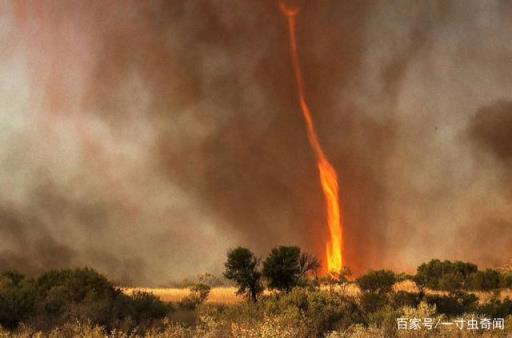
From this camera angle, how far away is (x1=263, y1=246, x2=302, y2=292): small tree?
46.9 m

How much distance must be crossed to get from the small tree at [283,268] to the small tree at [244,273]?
101cm

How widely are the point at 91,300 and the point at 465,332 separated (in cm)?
1850

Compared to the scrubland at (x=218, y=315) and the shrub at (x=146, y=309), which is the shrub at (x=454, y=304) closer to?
the scrubland at (x=218, y=315)

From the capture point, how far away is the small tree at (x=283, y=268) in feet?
154

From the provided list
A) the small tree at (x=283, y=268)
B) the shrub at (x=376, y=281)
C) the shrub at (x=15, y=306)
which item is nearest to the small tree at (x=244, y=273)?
the small tree at (x=283, y=268)

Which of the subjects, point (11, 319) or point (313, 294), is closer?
point (11, 319)

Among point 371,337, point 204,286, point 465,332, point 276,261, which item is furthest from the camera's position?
point 204,286

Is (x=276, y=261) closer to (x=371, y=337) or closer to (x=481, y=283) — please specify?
(x=481, y=283)

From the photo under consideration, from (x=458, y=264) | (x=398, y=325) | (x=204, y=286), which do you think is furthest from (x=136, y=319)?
(x=458, y=264)

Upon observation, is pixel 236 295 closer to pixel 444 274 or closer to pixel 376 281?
pixel 376 281

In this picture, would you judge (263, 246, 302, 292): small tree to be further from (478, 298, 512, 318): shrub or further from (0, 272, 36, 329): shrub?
(0, 272, 36, 329): shrub

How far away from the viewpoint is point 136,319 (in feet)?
90.2

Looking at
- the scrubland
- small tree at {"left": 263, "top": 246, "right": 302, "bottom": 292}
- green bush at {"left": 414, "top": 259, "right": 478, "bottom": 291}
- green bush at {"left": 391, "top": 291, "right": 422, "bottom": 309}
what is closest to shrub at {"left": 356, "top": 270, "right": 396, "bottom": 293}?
green bush at {"left": 414, "top": 259, "right": 478, "bottom": 291}

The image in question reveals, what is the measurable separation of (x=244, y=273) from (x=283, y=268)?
3.43m
